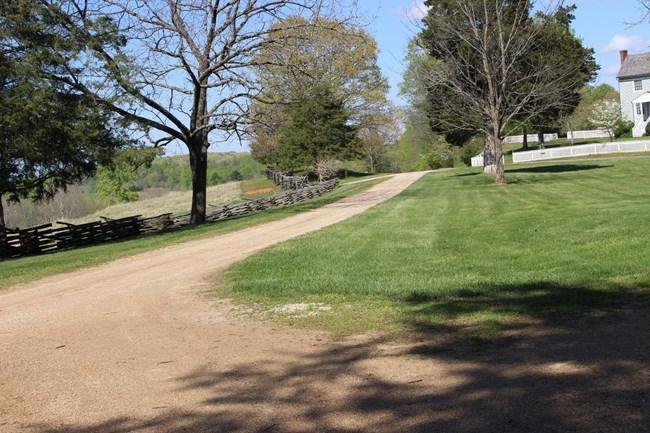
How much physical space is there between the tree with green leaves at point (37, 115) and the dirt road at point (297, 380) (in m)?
14.8

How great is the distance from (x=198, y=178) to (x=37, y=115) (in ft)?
30.9

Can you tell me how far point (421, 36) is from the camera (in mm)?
37844

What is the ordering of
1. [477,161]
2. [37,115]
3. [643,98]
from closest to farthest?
[37,115] → [477,161] → [643,98]

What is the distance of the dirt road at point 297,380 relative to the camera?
16.5 ft

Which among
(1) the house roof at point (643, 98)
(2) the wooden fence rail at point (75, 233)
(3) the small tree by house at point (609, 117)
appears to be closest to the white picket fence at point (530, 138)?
(3) the small tree by house at point (609, 117)

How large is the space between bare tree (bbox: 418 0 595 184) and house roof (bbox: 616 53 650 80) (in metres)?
47.1

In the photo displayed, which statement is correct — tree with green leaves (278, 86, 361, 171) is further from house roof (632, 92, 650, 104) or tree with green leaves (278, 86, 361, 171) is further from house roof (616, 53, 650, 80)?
house roof (616, 53, 650, 80)

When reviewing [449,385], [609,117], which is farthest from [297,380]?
[609,117]

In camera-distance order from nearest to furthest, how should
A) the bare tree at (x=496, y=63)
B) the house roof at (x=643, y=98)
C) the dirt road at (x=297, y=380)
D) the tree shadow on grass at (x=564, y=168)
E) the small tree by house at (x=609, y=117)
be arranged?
1. the dirt road at (x=297, y=380)
2. the bare tree at (x=496, y=63)
3. the tree shadow on grass at (x=564, y=168)
4. the small tree by house at (x=609, y=117)
5. the house roof at (x=643, y=98)

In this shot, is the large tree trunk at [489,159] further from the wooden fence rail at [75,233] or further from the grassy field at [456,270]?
the grassy field at [456,270]

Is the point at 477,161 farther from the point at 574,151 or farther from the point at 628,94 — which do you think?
the point at 628,94

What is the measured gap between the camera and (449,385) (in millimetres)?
5699

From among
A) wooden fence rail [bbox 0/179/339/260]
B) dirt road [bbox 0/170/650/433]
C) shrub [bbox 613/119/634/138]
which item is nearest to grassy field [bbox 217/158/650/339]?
dirt road [bbox 0/170/650/433]

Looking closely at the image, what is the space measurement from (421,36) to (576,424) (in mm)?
35244
